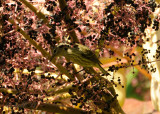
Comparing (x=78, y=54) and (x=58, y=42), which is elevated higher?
(x=58, y=42)

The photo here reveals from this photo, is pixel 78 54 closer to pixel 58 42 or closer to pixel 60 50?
pixel 60 50

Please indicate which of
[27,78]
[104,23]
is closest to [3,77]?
[27,78]

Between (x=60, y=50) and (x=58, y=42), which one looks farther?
(x=58, y=42)

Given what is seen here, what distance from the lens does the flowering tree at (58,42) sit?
1.08 meters

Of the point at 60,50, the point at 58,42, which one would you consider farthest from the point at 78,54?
the point at 58,42

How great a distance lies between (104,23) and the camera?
113 centimetres

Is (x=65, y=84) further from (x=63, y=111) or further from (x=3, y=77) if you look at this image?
(x=3, y=77)

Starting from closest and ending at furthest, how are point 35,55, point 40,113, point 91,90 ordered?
point 91,90 < point 35,55 < point 40,113

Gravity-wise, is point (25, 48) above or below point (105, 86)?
above

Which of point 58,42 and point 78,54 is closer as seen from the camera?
point 78,54

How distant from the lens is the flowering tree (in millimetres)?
1075

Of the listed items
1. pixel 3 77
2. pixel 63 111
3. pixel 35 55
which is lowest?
pixel 63 111

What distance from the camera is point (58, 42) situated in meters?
1.14

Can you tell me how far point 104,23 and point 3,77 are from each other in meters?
0.47
